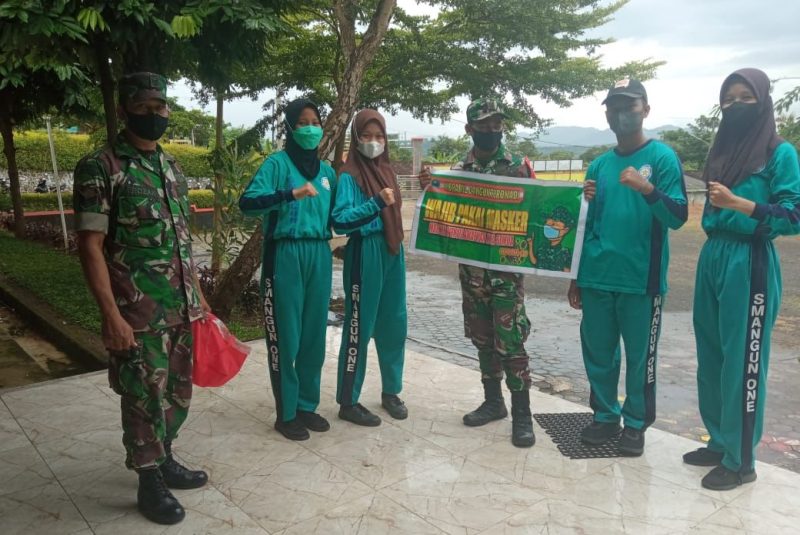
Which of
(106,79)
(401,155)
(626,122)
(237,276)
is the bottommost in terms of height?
(237,276)

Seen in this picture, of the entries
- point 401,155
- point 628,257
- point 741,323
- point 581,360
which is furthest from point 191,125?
point 741,323

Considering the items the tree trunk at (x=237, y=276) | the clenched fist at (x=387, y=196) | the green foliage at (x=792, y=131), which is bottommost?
the tree trunk at (x=237, y=276)

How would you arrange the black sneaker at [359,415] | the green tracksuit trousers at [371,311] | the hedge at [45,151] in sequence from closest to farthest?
the green tracksuit trousers at [371,311], the black sneaker at [359,415], the hedge at [45,151]

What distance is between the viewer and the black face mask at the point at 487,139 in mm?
3527

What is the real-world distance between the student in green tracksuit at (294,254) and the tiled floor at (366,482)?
1.32 feet

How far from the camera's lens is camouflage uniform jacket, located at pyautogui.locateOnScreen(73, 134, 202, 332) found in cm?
252

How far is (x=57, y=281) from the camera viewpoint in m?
8.84

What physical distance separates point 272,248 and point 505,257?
4.44 feet

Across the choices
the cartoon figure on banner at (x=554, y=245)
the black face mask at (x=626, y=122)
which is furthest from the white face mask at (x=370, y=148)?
the black face mask at (x=626, y=122)

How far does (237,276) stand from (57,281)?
159 inches

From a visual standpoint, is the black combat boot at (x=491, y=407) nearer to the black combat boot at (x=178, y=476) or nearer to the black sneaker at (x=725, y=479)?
the black sneaker at (x=725, y=479)

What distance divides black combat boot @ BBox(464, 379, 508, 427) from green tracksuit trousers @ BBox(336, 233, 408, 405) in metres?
0.54

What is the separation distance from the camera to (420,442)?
11.6 feet

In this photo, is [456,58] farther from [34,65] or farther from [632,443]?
[632,443]
